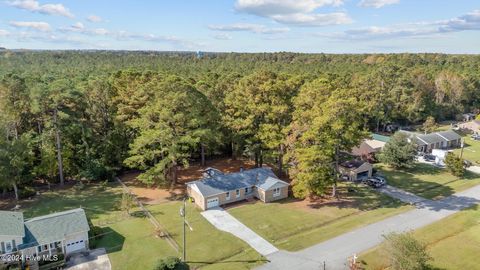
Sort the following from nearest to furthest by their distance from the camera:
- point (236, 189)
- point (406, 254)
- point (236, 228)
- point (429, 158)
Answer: point (406, 254), point (236, 228), point (236, 189), point (429, 158)

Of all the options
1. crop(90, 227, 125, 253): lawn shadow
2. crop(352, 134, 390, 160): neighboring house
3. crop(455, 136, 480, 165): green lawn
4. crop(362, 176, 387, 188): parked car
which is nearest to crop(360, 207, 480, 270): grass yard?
crop(362, 176, 387, 188): parked car

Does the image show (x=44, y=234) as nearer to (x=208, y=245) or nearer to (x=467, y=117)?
(x=208, y=245)

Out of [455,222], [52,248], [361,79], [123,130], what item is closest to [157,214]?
[52,248]

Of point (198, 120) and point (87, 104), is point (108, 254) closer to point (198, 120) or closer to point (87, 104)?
point (198, 120)

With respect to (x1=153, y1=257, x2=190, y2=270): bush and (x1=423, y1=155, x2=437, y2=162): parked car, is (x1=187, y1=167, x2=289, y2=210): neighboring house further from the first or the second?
(x1=423, y1=155, x2=437, y2=162): parked car

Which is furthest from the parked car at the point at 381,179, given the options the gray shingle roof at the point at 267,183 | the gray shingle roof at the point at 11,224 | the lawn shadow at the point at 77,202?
the gray shingle roof at the point at 11,224

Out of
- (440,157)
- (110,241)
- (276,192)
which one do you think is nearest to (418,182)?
(440,157)

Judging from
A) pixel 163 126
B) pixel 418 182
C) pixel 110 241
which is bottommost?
pixel 110 241
